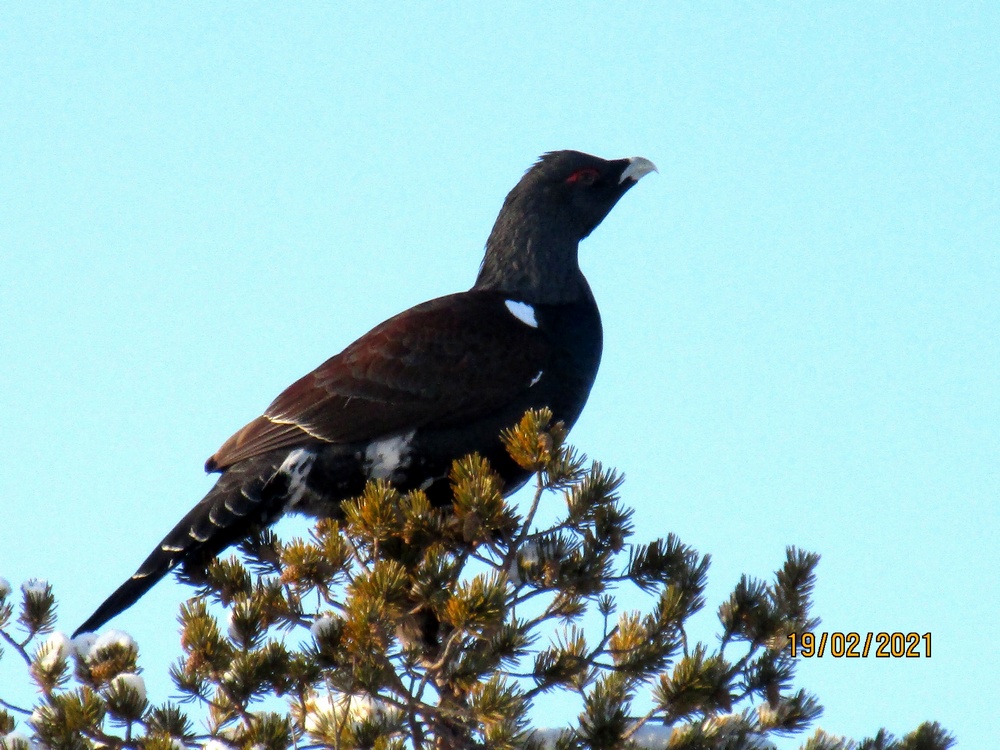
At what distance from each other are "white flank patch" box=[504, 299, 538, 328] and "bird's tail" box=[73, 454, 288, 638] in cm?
137

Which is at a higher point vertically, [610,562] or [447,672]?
[610,562]

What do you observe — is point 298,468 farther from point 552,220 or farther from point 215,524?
point 552,220

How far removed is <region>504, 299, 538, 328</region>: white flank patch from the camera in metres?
5.73

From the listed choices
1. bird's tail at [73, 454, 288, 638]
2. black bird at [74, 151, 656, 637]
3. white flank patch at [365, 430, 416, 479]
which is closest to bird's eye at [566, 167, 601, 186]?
black bird at [74, 151, 656, 637]

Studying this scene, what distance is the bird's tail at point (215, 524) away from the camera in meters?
4.70

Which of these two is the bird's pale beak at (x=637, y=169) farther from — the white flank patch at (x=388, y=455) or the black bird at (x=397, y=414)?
the white flank patch at (x=388, y=455)

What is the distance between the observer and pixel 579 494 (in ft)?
11.8

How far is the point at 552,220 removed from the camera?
6.54 m

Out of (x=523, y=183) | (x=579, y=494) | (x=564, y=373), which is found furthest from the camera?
(x=523, y=183)

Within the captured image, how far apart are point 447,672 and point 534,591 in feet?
1.40

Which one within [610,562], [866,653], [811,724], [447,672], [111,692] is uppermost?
[866,653]

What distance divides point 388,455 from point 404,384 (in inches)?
12.9

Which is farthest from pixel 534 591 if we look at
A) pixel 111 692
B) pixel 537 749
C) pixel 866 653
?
pixel 866 653

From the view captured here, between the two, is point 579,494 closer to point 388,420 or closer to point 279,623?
point 279,623
